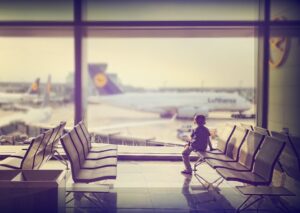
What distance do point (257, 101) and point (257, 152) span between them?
239cm

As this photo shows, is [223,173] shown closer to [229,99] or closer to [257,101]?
[257,101]

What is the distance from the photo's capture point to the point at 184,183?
15.5ft

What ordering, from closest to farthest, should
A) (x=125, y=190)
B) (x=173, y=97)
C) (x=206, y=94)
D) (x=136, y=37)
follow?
(x=125, y=190)
(x=136, y=37)
(x=206, y=94)
(x=173, y=97)

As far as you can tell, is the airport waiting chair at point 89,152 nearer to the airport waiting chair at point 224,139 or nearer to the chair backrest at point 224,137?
the airport waiting chair at point 224,139

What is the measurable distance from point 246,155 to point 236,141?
1.57 feet

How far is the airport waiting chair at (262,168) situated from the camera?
345 cm

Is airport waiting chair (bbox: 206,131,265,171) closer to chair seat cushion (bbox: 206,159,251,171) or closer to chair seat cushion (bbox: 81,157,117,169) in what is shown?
chair seat cushion (bbox: 206,159,251,171)

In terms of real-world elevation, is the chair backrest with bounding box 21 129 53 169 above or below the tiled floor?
above

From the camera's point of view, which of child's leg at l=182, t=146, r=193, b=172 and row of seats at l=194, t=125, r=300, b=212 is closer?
row of seats at l=194, t=125, r=300, b=212

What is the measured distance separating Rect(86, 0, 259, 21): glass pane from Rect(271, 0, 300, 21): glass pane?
0.29 metres

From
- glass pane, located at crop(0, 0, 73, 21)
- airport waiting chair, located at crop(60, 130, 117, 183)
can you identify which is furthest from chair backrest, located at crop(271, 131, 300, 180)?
glass pane, located at crop(0, 0, 73, 21)

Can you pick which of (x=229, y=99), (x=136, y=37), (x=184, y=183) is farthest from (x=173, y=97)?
(x=184, y=183)

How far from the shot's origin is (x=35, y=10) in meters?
5.89

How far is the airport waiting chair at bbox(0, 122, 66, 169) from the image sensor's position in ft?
12.3
